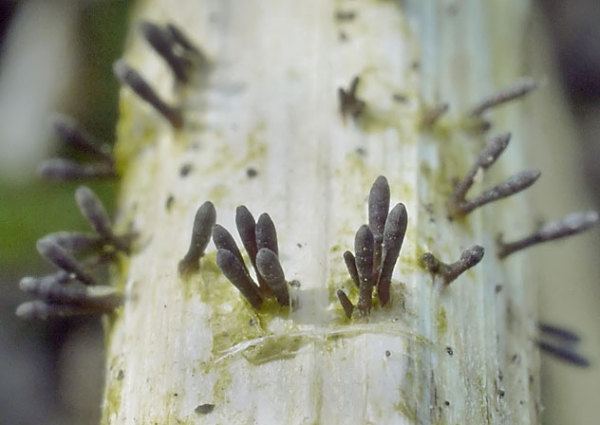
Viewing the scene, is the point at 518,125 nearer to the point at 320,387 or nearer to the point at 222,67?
the point at 222,67

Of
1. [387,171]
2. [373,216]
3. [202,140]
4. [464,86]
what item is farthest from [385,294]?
[464,86]

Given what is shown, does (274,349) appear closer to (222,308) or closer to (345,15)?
(222,308)

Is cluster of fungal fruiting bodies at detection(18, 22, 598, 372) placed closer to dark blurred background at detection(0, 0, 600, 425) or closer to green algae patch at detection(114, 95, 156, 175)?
green algae patch at detection(114, 95, 156, 175)

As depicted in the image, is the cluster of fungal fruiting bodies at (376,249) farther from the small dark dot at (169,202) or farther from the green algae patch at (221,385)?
the small dark dot at (169,202)

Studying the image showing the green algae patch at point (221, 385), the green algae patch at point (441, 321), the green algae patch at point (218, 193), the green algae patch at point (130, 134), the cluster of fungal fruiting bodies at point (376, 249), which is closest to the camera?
the cluster of fungal fruiting bodies at point (376, 249)

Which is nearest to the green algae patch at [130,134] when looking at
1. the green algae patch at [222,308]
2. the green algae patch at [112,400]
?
the green algae patch at [222,308]

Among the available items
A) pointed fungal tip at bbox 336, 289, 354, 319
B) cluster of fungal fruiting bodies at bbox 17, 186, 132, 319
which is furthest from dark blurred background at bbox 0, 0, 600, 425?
pointed fungal tip at bbox 336, 289, 354, 319

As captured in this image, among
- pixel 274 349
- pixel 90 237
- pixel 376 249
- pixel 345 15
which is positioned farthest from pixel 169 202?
pixel 345 15
